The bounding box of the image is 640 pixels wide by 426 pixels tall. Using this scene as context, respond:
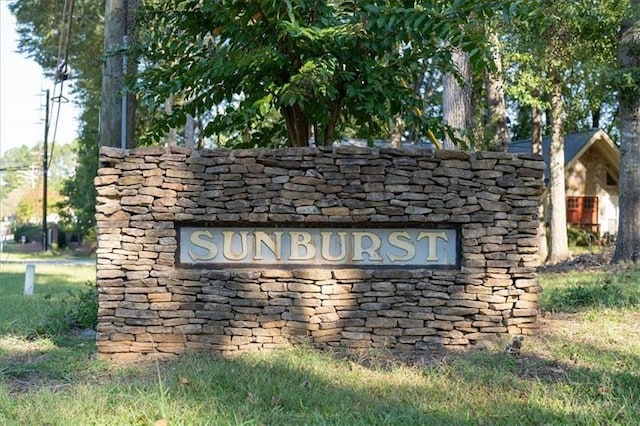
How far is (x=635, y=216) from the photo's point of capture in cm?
1188

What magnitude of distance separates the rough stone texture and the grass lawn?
0.24 meters

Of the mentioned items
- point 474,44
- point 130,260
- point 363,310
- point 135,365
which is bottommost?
point 135,365

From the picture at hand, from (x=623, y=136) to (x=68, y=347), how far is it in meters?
10.1

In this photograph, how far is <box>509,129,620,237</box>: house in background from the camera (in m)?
27.0

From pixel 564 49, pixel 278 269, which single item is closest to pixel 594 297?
pixel 278 269

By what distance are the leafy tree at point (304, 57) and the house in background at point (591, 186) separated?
832 inches

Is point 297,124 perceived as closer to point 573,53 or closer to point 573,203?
point 573,53

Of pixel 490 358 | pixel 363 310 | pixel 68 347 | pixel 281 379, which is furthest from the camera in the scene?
pixel 68 347

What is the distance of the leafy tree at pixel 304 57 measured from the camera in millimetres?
5645

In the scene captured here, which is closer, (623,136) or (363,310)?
(363,310)

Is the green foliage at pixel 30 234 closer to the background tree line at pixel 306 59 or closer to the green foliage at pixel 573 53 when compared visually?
the green foliage at pixel 573 53

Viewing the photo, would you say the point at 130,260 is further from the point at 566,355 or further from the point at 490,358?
the point at 566,355

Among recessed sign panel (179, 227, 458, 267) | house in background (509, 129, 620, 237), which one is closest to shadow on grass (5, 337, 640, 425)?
recessed sign panel (179, 227, 458, 267)

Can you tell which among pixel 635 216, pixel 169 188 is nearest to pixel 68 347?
pixel 169 188
